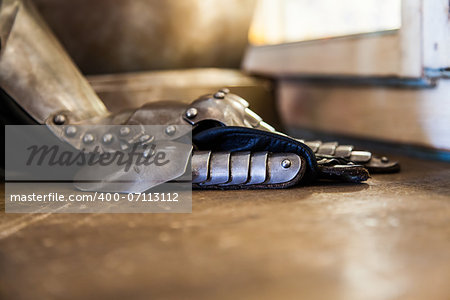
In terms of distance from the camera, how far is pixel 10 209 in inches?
31.6

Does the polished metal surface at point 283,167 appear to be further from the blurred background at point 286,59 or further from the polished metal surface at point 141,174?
the blurred background at point 286,59

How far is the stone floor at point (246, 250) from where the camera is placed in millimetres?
473

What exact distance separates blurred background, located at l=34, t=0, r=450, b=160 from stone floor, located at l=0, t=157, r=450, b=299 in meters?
0.43

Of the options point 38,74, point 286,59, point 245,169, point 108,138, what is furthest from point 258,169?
point 286,59

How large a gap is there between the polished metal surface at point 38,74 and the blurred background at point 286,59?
1.18ft

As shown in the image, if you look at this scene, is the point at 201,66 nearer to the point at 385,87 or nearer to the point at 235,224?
the point at 385,87

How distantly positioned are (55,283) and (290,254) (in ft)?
0.77

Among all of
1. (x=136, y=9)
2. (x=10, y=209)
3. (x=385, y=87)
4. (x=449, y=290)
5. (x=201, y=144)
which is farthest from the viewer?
(x=136, y=9)

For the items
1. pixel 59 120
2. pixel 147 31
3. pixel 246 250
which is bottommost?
pixel 246 250

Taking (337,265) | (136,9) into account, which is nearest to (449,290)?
(337,265)

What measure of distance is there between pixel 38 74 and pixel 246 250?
699 mm

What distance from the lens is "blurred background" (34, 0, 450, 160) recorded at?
115 centimetres

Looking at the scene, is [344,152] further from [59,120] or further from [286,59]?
[286,59]

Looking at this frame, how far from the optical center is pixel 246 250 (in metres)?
0.57
